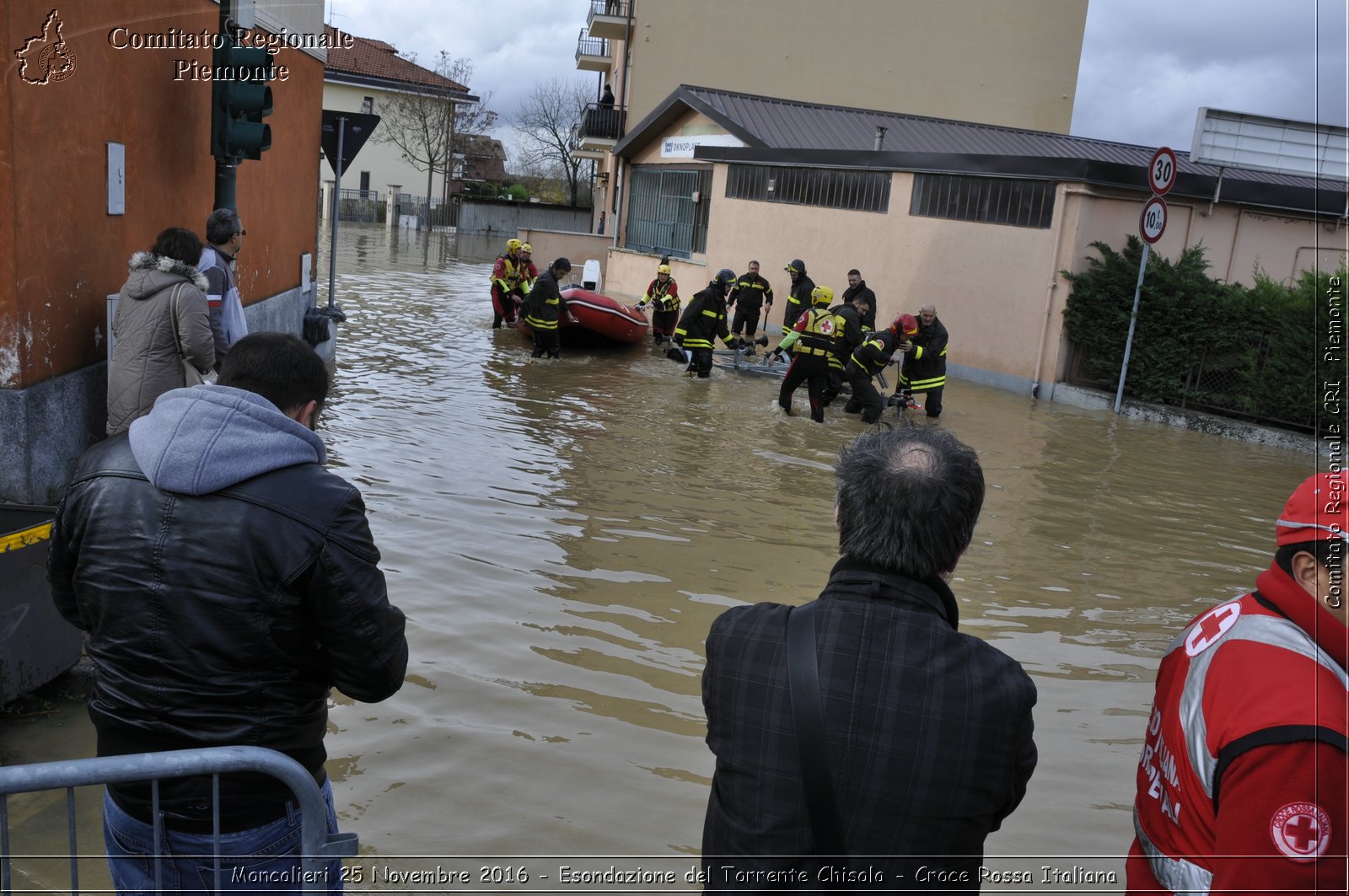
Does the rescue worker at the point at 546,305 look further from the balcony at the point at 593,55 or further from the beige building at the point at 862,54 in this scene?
the balcony at the point at 593,55

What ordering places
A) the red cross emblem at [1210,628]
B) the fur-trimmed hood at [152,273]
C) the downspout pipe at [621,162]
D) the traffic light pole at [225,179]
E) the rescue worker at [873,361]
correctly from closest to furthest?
the red cross emblem at [1210,628] → the fur-trimmed hood at [152,273] → the traffic light pole at [225,179] → the rescue worker at [873,361] → the downspout pipe at [621,162]

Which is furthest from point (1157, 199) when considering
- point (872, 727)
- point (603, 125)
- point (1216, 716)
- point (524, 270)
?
point (603, 125)

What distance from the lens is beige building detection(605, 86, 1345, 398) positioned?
16.3 metres

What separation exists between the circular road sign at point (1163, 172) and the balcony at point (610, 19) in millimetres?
22300

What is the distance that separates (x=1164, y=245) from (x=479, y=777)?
49.2 ft

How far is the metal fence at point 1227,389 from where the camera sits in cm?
1427

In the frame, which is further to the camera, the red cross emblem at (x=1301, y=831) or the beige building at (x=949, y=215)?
the beige building at (x=949, y=215)

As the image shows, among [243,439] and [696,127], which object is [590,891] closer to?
[243,439]

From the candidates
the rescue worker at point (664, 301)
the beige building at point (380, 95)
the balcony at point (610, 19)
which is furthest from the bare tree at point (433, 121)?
the rescue worker at point (664, 301)

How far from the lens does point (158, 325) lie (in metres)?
6.29

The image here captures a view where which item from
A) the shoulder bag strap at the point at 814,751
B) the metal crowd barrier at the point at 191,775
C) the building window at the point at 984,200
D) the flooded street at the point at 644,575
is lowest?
the flooded street at the point at 644,575

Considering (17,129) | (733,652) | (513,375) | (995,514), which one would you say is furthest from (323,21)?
(733,652)

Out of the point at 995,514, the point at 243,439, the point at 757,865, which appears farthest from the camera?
the point at 995,514

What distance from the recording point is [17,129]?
5.85m
